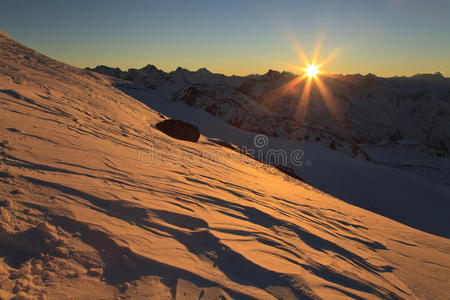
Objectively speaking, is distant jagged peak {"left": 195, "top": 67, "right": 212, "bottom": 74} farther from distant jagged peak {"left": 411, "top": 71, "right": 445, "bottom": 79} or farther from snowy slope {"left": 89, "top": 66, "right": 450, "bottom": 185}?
distant jagged peak {"left": 411, "top": 71, "right": 445, "bottom": 79}

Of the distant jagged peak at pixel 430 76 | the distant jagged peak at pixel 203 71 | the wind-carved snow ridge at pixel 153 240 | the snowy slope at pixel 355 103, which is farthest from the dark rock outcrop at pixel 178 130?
the distant jagged peak at pixel 430 76

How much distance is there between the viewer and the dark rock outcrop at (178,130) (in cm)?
778

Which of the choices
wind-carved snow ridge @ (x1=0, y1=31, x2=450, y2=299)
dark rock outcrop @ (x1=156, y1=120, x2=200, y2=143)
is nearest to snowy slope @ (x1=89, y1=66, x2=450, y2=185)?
dark rock outcrop @ (x1=156, y1=120, x2=200, y2=143)

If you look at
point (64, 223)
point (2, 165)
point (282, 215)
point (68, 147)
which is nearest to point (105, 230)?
point (64, 223)

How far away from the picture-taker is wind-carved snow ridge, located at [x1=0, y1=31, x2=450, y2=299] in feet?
3.99

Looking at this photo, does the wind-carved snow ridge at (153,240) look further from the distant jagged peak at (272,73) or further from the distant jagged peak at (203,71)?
the distant jagged peak at (203,71)

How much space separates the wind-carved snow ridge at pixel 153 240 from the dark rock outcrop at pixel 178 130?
175 inches

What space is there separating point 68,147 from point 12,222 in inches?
60.4

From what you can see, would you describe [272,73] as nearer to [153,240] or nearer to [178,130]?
[178,130]

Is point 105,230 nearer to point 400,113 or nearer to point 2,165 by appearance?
point 2,165

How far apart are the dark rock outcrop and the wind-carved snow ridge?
4444mm

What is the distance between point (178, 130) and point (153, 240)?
661 centimetres

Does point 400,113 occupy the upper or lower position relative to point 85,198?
upper

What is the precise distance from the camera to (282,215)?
9.70 ft
